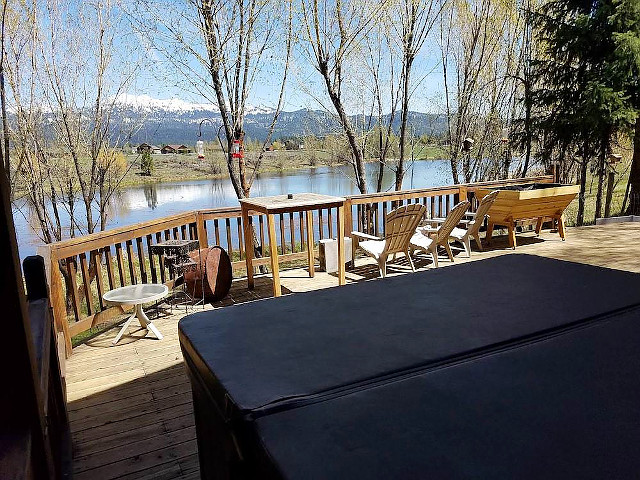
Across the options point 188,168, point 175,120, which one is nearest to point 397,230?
point 175,120

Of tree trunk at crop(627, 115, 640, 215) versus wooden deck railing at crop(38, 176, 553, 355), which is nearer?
wooden deck railing at crop(38, 176, 553, 355)

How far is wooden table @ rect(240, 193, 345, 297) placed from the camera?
436cm

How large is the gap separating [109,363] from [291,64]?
6.58m

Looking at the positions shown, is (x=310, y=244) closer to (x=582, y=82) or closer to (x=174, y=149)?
(x=174, y=149)

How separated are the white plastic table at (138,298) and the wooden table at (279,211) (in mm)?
1082

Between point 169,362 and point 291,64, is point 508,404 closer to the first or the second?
point 169,362

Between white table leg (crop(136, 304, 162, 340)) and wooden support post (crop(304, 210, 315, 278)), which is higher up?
wooden support post (crop(304, 210, 315, 278))

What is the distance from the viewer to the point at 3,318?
3.33 feet

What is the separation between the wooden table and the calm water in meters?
2.74

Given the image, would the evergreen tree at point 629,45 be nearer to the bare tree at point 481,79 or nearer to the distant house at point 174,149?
the bare tree at point 481,79

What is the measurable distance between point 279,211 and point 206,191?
719 cm

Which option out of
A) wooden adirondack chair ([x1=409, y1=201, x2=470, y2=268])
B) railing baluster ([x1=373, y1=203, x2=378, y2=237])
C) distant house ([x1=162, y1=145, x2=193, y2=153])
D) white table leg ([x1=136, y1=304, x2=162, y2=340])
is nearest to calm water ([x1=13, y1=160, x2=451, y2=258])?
distant house ([x1=162, y1=145, x2=193, y2=153])

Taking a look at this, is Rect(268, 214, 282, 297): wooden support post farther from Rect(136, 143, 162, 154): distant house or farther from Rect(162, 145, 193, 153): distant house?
Rect(136, 143, 162, 154): distant house

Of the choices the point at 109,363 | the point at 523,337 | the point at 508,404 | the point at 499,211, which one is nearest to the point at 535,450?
the point at 508,404
